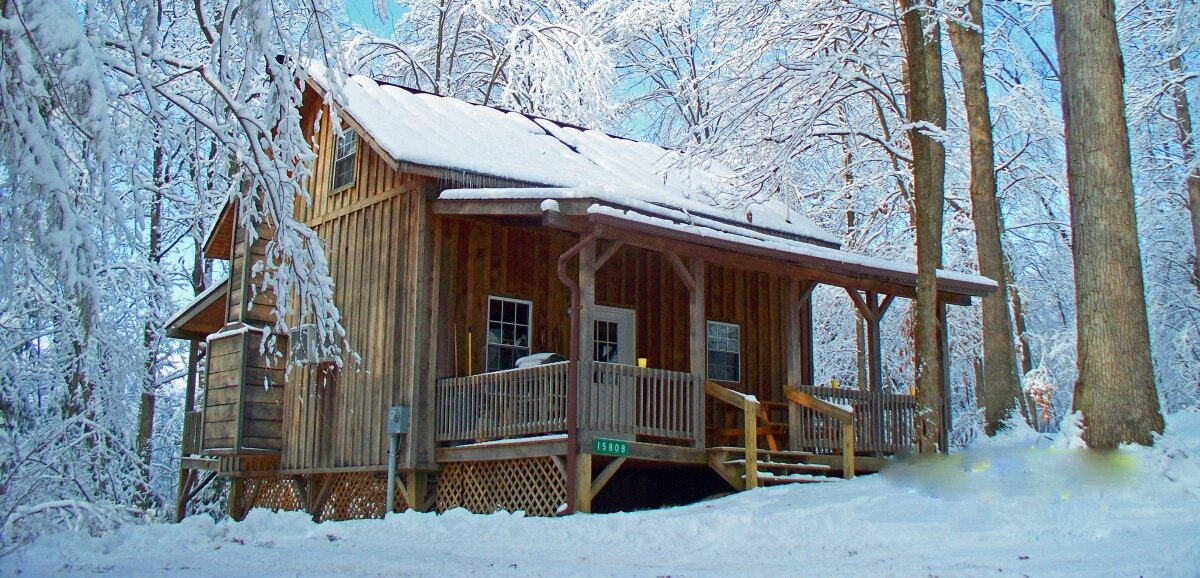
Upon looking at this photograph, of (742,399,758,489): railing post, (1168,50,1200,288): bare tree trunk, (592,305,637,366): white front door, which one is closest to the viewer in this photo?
(742,399,758,489): railing post

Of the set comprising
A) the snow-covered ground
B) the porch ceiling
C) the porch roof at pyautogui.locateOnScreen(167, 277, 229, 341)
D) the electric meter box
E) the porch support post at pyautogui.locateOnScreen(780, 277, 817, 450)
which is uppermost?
the porch ceiling

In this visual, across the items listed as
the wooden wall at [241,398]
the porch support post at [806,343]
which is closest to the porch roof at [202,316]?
the wooden wall at [241,398]

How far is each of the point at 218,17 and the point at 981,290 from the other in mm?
11486

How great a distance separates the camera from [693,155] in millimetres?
15953

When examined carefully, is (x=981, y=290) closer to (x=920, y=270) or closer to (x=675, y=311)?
(x=920, y=270)

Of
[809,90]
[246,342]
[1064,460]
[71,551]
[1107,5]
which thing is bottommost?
[71,551]

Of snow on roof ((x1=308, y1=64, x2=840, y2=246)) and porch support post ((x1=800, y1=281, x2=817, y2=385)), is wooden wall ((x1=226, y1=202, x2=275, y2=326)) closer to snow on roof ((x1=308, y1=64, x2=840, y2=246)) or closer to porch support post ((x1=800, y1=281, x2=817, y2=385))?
snow on roof ((x1=308, y1=64, x2=840, y2=246))

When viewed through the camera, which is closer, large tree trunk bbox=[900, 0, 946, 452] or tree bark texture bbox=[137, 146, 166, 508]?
large tree trunk bbox=[900, 0, 946, 452]

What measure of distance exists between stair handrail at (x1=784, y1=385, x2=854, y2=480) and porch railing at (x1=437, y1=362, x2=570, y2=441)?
346 cm

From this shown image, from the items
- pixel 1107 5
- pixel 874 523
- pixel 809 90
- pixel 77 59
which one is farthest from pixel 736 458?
pixel 77 59

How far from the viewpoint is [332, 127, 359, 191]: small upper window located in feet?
51.0

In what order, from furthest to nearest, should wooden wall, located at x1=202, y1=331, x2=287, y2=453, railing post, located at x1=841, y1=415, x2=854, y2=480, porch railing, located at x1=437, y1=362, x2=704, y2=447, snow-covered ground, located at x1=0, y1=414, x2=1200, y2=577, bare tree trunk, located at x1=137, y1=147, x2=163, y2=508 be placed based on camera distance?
bare tree trunk, located at x1=137, y1=147, x2=163, y2=508 → wooden wall, located at x1=202, y1=331, x2=287, y2=453 → railing post, located at x1=841, y1=415, x2=854, y2=480 → porch railing, located at x1=437, y1=362, x2=704, y2=447 → snow-covered ground, located at x1=0, y1=414, x2=1200, y2=577

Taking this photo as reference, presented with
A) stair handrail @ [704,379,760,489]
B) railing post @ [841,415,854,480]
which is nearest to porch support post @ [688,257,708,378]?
stair handrail @ [704,379,760,489]

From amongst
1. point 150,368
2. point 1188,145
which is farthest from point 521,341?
point 1188,145
